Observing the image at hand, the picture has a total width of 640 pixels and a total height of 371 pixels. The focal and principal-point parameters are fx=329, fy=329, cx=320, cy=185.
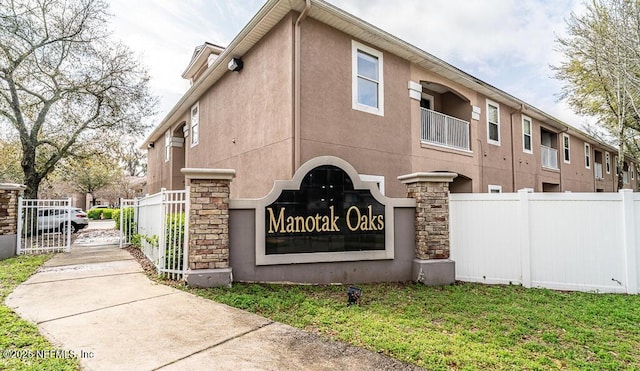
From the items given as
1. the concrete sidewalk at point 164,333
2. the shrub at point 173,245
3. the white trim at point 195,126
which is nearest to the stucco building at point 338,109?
the white trim at point 195,126

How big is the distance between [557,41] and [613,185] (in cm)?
2199

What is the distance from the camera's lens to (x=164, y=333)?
3.75m

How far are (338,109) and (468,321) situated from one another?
5693 mm

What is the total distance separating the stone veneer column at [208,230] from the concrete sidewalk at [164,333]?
493 mm

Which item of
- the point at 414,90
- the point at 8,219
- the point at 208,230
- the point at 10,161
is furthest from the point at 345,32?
the point at 10,161

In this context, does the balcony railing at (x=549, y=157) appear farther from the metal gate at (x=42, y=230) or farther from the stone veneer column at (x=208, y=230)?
the metal gate at (x=42, y=230)

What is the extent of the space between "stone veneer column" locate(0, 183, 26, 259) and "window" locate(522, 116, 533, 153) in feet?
65.2

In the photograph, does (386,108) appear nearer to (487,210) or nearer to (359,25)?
(359,25)

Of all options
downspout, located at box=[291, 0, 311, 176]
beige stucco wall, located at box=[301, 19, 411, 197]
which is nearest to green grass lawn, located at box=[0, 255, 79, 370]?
downspout, located at box=[291, 0, 311, 176]

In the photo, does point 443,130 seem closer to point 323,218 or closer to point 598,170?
point 323,218

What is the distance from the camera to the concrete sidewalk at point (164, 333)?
3.15 meters

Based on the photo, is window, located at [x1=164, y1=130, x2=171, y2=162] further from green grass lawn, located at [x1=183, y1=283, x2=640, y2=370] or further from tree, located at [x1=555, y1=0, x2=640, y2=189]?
tree, located at [x1=555, y1=0, x2=640, y2=189]

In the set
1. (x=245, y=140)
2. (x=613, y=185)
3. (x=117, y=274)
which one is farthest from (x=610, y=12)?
(x=613, y=185)

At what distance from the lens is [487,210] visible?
23.1 ft
